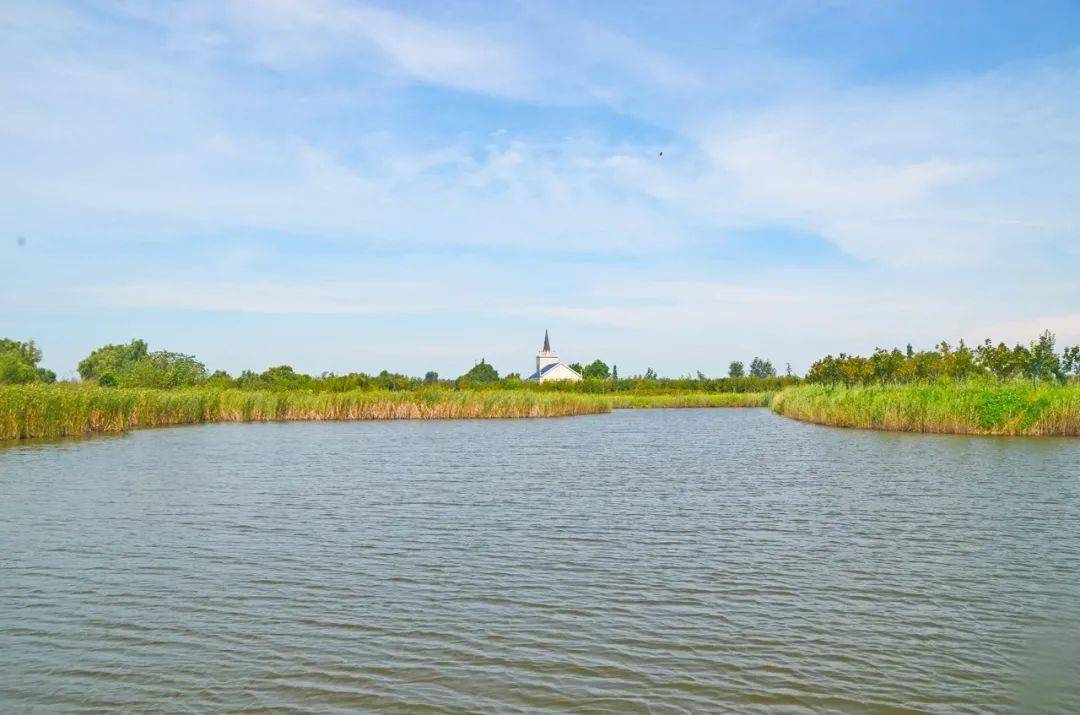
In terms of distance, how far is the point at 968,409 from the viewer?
2991 centimetres

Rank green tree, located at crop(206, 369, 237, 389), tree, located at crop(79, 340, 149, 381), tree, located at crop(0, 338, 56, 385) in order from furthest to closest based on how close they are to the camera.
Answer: tree, located at crop(79, 340, 149, 381) → green tree, located at crop(206, 369, 237, 389) → tree, located at crop(0, 338, 56, 385)

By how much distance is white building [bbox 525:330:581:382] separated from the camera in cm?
13138

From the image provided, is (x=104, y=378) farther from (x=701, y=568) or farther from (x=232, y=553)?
(x=701, y=568)

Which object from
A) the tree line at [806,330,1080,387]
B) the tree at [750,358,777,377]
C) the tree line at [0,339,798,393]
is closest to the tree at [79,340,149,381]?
the tree line at [0,339,798,393]

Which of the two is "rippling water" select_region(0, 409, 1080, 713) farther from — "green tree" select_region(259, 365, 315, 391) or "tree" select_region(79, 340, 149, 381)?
"tree" select_region(79, 340, 149, 381)

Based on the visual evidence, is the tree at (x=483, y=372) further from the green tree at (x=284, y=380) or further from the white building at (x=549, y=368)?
the green tree at (x=284, y=380)

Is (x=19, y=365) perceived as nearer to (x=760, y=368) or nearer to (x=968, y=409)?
(x=968, y=409)

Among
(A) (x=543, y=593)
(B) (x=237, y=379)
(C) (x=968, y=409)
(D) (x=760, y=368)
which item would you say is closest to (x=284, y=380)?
(B) (x=237, y=379)

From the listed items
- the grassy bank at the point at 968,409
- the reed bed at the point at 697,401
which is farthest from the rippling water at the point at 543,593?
the reed bed at the point at 697,401

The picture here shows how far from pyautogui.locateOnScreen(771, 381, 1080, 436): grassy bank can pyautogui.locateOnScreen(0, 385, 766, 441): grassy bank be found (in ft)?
69.8

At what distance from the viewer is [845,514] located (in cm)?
1353

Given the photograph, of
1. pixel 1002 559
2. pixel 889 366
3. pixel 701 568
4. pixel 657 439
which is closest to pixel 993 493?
pixel 1002 559

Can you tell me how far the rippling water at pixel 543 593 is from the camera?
20.0 ft

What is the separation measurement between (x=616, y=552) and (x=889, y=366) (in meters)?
39.3
